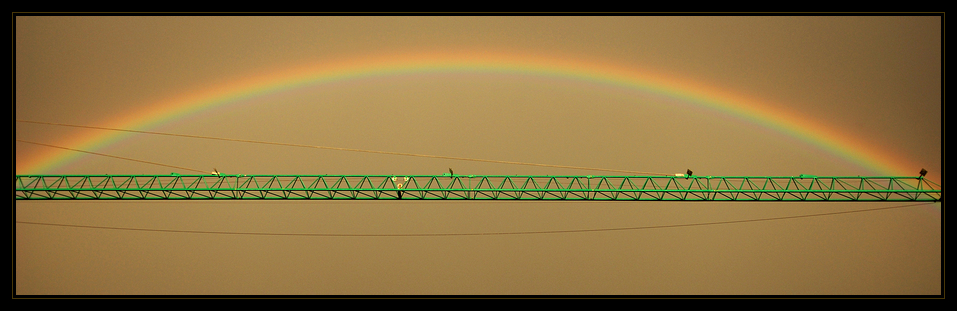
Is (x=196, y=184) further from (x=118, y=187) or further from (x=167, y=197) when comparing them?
(x=118, y=187)

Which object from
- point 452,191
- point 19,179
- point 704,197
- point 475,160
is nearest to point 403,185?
point 452,191

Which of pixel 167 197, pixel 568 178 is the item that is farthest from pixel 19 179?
pixel 568 178

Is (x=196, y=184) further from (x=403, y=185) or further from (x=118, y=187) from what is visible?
(x=403, y=185)
